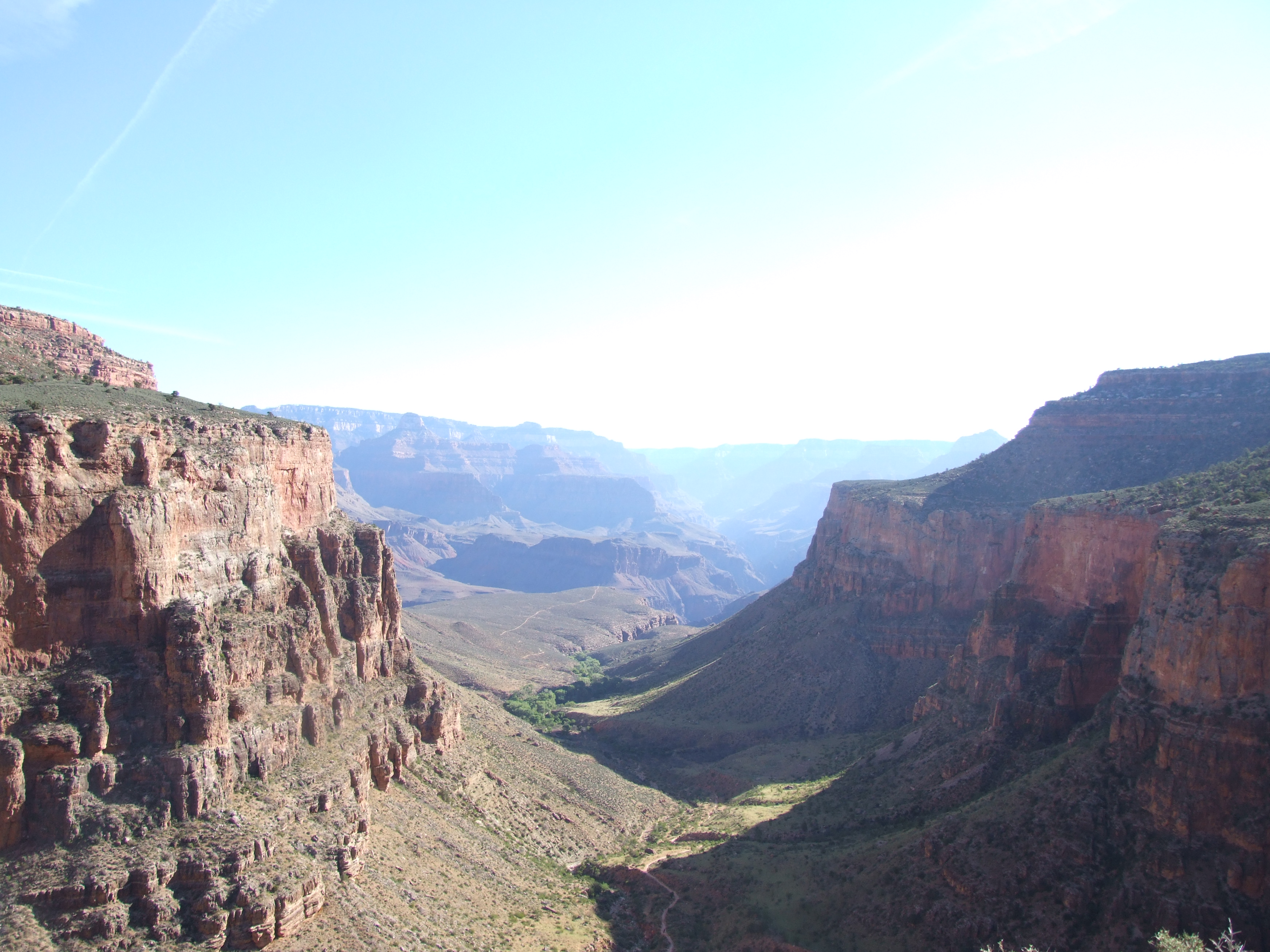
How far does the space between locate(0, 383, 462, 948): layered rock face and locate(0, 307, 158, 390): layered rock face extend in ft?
50.2

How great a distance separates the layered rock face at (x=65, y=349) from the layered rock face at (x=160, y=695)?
50.2 ft

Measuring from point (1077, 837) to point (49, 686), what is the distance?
4618 cm

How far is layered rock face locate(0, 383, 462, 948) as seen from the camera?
31.7 m

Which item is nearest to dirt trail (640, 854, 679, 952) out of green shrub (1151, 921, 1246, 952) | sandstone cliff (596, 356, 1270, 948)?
sandstone cliff (596, 356, 1270, 948)

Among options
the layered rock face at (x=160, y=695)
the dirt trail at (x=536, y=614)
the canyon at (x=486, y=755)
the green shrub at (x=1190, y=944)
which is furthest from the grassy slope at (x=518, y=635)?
the green shrub at (x=1190, y=944)

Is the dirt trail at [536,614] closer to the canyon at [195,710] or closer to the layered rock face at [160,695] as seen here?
the canyon at [195,710]

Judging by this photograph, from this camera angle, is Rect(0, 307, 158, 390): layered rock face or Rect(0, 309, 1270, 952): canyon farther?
Rect(0, 307, 158, 390): layered rock face

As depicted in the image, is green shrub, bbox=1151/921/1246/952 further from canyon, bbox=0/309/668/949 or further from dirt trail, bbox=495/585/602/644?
dirt trail, bbox=495/585/602/644

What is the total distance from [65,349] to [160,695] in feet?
149

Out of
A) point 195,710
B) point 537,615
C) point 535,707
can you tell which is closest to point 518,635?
point 537,615

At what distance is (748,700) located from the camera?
299ft

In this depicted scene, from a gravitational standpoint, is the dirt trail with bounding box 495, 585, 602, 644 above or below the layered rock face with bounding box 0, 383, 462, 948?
below

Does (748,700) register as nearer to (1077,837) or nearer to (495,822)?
(495,822)

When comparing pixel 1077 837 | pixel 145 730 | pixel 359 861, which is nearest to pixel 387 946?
pixel 359 861
